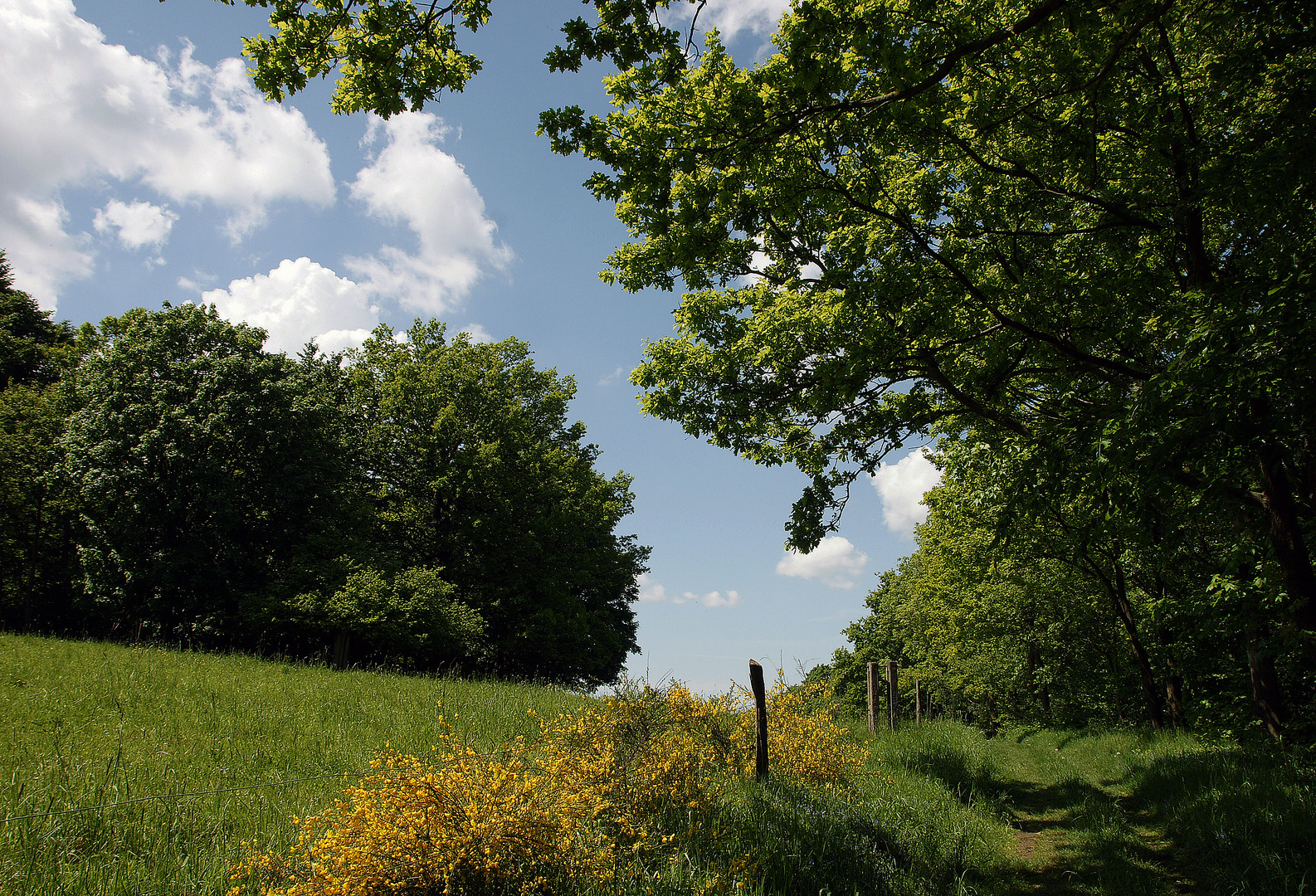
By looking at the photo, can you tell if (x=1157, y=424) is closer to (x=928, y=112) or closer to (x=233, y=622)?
(x=928, y=112)

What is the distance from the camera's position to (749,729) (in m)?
7.96

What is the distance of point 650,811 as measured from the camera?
17.9 feet

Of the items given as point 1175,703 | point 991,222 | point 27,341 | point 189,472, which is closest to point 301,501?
point 189,472

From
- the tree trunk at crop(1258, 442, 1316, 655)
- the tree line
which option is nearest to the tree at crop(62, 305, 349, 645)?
the tree line

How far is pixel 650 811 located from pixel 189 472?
23.2 meters

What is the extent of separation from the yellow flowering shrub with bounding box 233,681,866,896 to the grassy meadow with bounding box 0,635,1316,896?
7 cm

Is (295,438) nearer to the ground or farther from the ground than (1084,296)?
farther from the ground

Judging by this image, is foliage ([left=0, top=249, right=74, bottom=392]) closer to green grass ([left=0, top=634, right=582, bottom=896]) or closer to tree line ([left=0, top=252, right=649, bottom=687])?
tree line ([left=0, top=252, right=649, bottom=687])

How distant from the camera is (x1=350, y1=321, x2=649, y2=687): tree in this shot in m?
26.4

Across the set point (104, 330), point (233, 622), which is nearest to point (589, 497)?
point (233, 622)

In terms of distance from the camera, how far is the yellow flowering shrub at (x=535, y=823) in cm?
373

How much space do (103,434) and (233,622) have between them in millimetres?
8024

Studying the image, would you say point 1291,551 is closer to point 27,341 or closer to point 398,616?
point 398,616

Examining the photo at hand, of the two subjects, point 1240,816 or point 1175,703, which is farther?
point 1175,703
